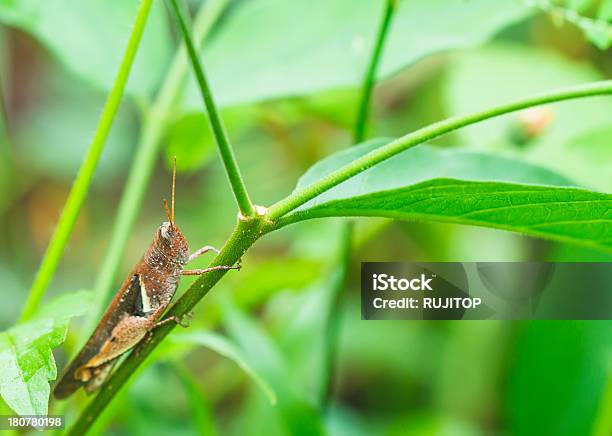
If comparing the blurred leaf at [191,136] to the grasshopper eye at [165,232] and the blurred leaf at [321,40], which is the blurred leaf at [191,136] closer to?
the blurred leaf at [321,40]

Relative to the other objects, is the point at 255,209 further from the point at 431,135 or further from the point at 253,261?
the point at 253,261

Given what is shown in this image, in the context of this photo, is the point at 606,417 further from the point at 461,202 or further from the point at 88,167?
the point at 88,167

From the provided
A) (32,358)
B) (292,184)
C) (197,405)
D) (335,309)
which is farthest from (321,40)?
(292,184)

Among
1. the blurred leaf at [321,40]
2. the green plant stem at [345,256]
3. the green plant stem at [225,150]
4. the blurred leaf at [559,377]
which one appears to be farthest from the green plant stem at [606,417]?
the green plant stem at [225,150]

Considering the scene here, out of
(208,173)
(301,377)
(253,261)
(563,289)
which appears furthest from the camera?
(208,173)

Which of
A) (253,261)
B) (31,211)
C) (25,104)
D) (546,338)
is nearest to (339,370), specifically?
(253,261)
